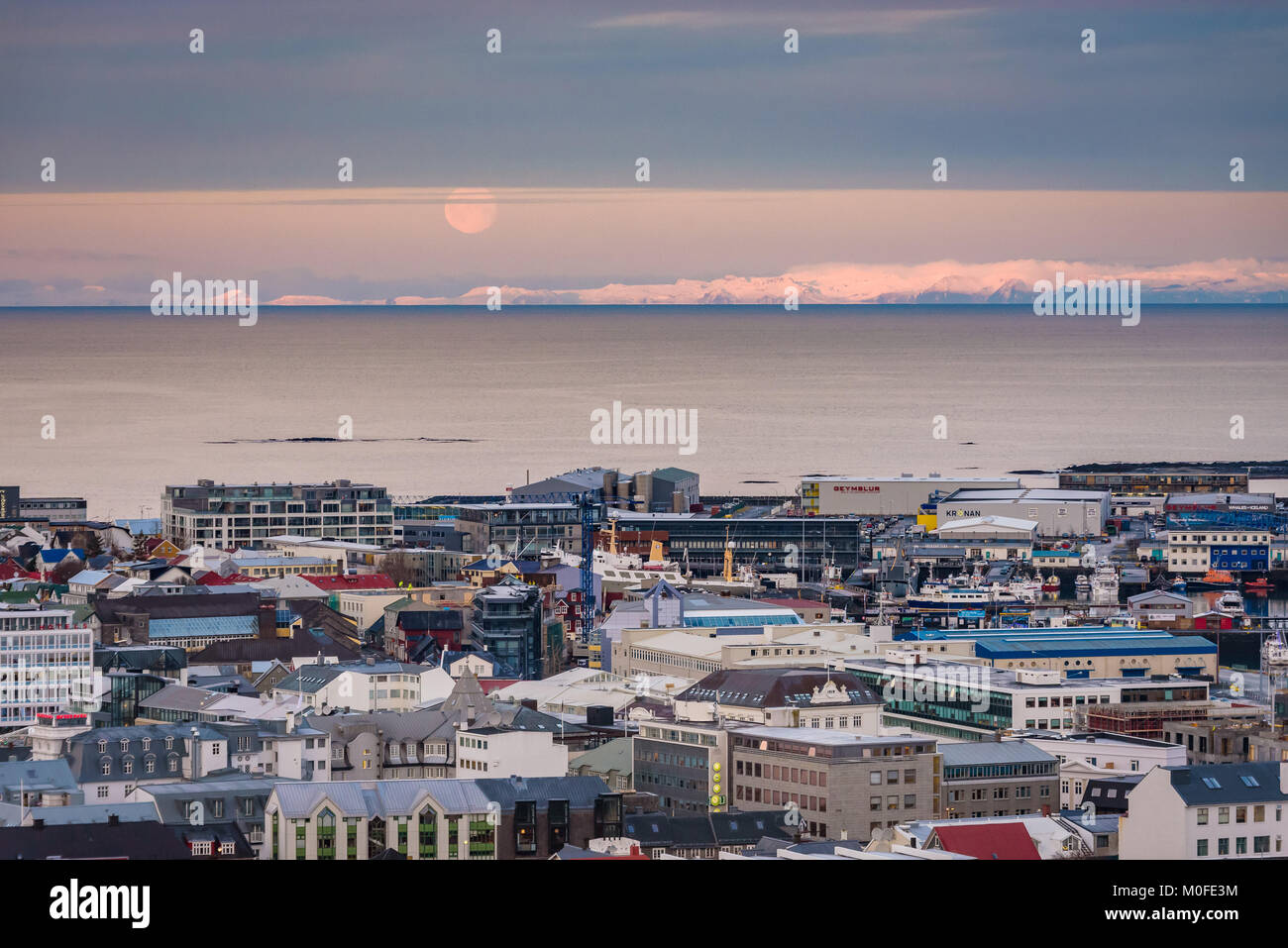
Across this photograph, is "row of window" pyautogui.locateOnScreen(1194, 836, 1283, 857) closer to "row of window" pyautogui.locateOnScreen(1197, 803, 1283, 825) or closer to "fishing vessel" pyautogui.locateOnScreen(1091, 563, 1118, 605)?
"row of window" pyautogui.locateOnScreen(1197, 803, 1283, 825)

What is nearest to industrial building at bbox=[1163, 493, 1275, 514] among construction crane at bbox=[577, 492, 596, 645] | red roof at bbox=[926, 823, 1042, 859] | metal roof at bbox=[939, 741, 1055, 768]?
construction crane at bbox=[577, 492, 596, 645]

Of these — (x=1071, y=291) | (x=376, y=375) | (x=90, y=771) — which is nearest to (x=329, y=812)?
(x=90, y=771)

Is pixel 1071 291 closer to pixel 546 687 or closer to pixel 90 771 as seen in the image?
pixel 546 687

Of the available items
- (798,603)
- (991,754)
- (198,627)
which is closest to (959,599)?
(798,603)

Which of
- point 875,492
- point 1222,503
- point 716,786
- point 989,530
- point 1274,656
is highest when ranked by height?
point 875,492

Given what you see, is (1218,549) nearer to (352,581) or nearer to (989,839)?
(352,581)
